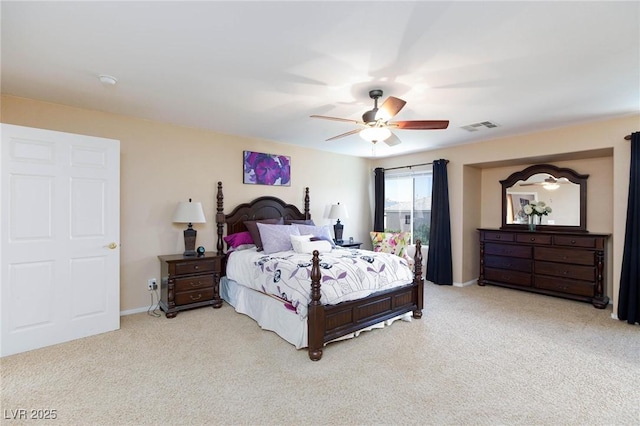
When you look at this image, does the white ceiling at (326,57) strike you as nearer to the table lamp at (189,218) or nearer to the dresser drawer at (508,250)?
the table lamp at (189,218)

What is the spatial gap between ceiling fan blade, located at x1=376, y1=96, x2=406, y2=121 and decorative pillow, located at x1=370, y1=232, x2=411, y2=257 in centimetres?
285

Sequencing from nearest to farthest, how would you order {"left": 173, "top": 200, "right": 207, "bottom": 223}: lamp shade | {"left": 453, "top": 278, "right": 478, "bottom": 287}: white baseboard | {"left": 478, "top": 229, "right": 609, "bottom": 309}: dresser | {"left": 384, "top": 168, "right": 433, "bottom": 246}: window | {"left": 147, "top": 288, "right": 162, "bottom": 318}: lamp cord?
1. {"left": 147, "top": 288, "right": 162, "bottom": 318}: lamp cord
2. {"left": 173, "top": 200, "right": 207, "bottom": 223}: lamp shade
3. {"left": 478, "top": 229, "right": 609, "bottom": 309}: dresser
4. {"left": 453, "top": 278, "right": 478, "bottom": 287}: white baseboard
5. {"left": 384, "top": 168, "right": 433, "bottom": 246}: window

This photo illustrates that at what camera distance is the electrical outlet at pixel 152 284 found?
4.09 metres

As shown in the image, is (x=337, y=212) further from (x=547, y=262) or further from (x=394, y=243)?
(x=547, y=262)

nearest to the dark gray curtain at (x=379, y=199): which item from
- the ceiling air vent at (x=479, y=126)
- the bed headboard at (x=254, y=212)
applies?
the bed headboard at (x=254, y=212)

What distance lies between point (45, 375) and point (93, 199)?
1694 mm

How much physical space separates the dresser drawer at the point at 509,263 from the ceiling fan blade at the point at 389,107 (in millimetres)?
3868

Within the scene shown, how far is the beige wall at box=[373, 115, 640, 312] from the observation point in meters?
3.85

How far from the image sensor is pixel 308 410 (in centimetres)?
210

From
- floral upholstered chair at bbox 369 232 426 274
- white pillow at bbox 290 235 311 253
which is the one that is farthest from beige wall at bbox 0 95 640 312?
white pillow at bbox 290 235 311 253

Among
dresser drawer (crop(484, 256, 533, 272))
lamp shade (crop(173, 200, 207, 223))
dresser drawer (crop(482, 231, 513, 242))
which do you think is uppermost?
lamp shade (crop(173, 200, 207, 223))

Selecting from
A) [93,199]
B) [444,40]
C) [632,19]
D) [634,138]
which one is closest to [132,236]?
[93,199]

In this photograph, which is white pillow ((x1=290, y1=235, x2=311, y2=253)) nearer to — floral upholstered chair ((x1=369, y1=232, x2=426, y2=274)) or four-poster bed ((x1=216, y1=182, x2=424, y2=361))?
four-poster bed ((x1=216, y1=182, x2=424, y2=361))

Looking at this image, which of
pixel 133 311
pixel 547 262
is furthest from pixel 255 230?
pixel 547 262
